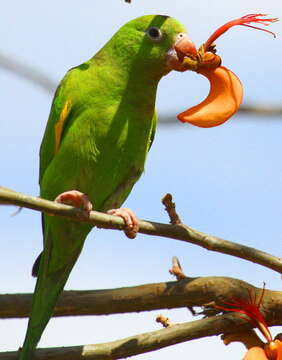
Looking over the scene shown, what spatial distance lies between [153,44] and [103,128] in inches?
20.8

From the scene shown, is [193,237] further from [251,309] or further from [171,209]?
[251,309]

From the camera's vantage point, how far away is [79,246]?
3582mm

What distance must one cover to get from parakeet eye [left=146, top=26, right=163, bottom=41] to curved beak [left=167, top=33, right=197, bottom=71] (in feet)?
0.35

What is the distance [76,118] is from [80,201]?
59 cm

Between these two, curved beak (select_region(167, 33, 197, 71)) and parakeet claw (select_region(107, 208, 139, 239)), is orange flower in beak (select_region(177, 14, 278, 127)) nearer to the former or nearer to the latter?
curved beak (select_region(167, 33, 197, 71))

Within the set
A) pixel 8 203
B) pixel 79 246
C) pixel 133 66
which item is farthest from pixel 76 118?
pixel 8 203

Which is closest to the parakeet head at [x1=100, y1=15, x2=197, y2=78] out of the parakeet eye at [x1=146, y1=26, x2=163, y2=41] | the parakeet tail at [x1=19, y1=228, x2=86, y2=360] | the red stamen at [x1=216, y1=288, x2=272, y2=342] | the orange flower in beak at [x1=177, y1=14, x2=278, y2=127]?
the parakeet eye at [x1=146, y1=26, x2=163, y2=41]

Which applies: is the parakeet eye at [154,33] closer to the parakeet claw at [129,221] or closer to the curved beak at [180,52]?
the curved beak at [180,52]

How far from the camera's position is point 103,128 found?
3.30 m

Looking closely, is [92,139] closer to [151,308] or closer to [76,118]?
[76,118]

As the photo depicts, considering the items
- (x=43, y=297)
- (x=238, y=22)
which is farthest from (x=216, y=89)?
(x=43, y=297)

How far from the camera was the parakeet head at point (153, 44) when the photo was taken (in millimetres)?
3312

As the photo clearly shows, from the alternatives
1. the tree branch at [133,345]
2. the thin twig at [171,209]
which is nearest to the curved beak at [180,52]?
the thin twig at [171,209]

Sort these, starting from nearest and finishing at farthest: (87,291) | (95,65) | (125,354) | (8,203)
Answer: (8,203) → (125,354) → (87,291) → (95,65)
